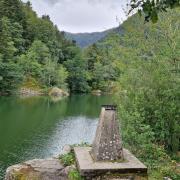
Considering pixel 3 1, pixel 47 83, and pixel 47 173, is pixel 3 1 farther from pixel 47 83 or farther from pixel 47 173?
pixel 47 173

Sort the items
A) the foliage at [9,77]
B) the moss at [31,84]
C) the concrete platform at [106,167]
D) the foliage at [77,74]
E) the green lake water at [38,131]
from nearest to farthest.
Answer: the concrete platform at [106,167] < the green lake water at [38,131] < the foliage at [9,77] < the moss at [31,84] < the foliage at [77,74]

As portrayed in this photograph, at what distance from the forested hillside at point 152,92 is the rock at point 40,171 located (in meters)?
2.71

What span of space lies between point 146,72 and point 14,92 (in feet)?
205

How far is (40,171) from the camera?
9.78 meters

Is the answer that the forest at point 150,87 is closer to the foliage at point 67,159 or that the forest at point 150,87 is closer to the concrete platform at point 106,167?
the concrete platform at point 106,167

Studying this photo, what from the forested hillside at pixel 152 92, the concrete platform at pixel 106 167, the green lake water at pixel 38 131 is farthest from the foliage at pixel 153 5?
the green lake water at pixel 38 131

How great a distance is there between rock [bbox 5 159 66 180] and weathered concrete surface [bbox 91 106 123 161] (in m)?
1.00

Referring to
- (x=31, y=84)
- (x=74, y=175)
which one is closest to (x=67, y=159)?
(x=74, y=175)

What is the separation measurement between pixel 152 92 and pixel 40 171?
9662mm

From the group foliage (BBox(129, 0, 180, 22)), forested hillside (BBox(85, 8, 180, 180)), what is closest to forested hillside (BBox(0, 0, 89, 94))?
forested hillside (BBox(85, 8, 180, 180))

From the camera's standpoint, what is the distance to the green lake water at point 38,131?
28.2m

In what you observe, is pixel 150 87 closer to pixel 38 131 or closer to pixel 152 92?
pixel 152 92

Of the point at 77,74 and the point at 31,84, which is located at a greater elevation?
the point at 77,74

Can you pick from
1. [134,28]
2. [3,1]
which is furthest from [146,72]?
[3,1]
